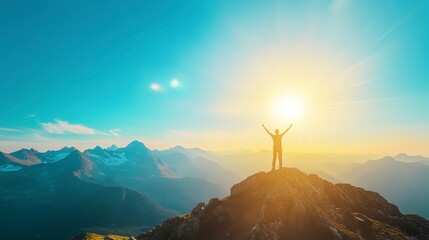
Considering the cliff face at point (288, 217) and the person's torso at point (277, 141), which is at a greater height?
the person's torso at point (277, 141)

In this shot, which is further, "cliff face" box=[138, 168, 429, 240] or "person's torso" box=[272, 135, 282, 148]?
"person's torso" box=[272, 135, 282, 148]

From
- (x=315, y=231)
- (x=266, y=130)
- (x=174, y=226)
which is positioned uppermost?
(x=266, y=130)

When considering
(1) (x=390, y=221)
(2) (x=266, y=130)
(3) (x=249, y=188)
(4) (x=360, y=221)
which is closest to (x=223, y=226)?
(3) (x=249, y=188)

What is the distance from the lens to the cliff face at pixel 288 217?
29844 mm

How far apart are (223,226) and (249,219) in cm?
379

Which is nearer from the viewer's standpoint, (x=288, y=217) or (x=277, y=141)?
(x=288, y=217)

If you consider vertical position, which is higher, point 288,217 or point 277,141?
point 277,141

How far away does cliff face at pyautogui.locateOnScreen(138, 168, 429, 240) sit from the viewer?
29.8 metres

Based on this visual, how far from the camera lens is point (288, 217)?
3119 cm

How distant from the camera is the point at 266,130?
37.9 m

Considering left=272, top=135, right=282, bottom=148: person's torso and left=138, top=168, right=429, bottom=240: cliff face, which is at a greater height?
left=272, top=135, right=282, bottom=148: person's torso

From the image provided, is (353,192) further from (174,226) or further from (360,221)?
(174,226)

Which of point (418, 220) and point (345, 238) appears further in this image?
point (418, 220)

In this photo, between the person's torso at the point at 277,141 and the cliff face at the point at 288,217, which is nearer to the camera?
the cliff face at the point at 288,217
